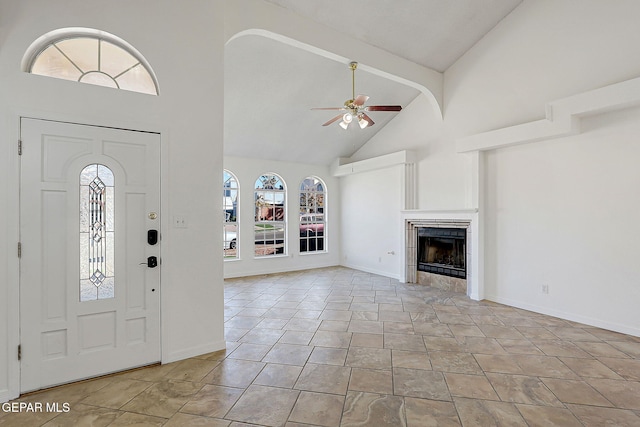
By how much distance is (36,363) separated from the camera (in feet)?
7.77

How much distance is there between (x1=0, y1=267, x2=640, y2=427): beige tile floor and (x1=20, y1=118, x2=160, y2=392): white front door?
26 centimetres

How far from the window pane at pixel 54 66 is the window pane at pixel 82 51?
49mm

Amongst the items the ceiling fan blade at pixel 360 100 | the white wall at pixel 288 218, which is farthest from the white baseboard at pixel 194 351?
the white wall at pixel 288 218

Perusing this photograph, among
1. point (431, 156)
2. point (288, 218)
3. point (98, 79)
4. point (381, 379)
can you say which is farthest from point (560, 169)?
point (98, 79)

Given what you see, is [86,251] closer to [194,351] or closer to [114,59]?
[194,351]

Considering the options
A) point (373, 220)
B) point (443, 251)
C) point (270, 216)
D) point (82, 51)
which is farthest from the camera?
point (270, 216)

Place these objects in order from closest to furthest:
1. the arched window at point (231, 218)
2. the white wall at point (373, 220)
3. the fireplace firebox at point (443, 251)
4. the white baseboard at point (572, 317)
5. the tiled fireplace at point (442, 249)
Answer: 1. the white baseboard at point (572, 317)
2. the tiled fireplace at point (442, 249)
3. the fireplace firebox at point (443, 251)
4. the white wall at point (373, 220)
5. the arched window at point (231, 218)

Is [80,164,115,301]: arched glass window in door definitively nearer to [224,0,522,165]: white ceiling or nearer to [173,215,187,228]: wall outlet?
[173,215,187,228]: wall outlet

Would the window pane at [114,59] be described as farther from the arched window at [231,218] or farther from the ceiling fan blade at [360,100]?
the arched window at [231,218]

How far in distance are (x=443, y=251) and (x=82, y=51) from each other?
599cm

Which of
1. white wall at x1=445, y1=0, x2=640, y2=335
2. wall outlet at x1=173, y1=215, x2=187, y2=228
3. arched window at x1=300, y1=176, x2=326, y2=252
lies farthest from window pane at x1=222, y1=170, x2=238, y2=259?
white wall at x1=445, y1=0, x2=640, y2=335

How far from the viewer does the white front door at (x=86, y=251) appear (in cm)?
236

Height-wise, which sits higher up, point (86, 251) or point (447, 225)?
point (447, 225)

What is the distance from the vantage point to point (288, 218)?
7.52 metres
